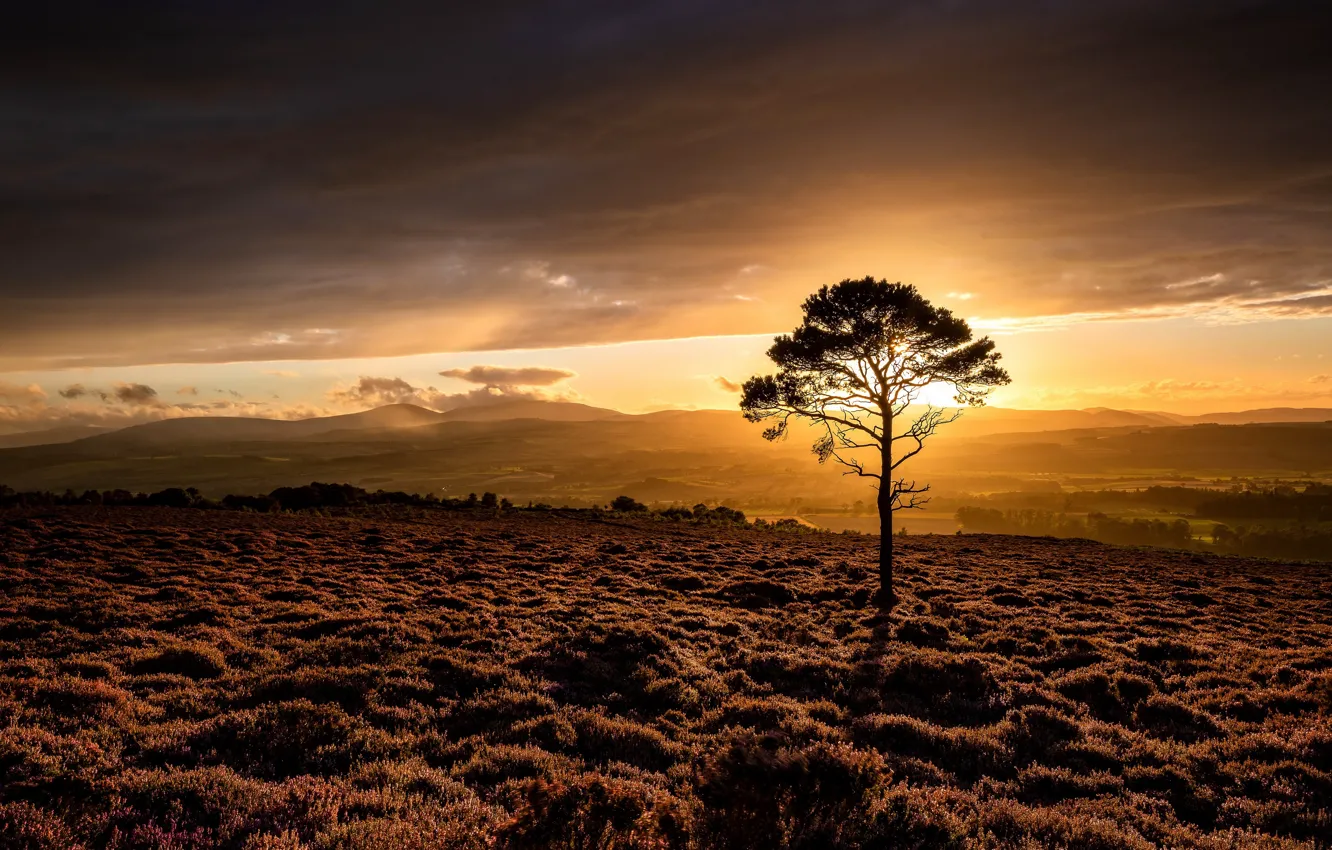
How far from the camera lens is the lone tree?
2212 centimetres

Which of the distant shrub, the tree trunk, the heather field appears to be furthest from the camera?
the distant shrub

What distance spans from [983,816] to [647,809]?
391 centimetres

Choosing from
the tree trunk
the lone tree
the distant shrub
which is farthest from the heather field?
the distant shrub

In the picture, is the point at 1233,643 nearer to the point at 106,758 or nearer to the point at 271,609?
the point at 106,758

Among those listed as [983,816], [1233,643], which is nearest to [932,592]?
[1233,643]

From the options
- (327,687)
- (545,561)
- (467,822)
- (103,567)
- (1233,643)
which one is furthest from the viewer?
(545,561)

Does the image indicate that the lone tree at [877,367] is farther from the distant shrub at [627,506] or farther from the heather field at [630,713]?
the distant shrub at [627,506]

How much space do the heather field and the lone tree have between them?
18.6 feet

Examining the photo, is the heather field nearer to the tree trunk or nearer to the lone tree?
the tree trunk

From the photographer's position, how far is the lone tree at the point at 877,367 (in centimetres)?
2212

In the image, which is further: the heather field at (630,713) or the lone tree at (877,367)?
the lone tree at (877,367)

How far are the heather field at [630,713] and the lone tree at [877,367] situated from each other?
18.6 feet

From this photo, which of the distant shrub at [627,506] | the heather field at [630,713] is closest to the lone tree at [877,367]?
the heather field at [630,713]

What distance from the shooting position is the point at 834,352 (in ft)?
75.9
